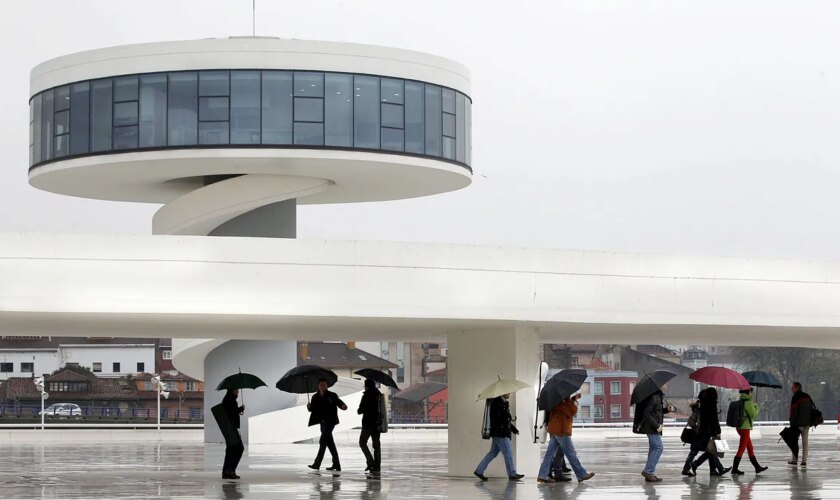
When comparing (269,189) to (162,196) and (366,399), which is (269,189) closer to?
(162,196)

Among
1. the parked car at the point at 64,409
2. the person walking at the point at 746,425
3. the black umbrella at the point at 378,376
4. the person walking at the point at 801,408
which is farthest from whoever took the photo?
the parked car at the point at 64,409

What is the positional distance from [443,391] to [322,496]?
295 feet

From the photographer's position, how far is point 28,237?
2303 centimetres

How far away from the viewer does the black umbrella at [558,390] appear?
74.1ft

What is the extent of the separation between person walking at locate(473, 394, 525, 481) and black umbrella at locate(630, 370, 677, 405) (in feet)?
6.94

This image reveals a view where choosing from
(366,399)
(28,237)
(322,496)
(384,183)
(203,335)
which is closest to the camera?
(322,496)

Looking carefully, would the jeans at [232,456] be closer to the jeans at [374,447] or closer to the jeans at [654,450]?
the jeans at [374,447]

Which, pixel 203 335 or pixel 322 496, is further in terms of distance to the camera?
pixel 203 335

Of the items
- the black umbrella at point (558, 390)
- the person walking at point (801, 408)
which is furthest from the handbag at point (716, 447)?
the person walking at point (801, 408)

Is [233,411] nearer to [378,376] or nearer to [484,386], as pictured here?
[378,376]

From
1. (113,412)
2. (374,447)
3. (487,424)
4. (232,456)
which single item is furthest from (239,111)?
(113,412)

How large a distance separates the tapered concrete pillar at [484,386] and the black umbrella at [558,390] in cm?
288

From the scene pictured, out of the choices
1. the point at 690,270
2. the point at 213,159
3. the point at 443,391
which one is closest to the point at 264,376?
the point at 213,159

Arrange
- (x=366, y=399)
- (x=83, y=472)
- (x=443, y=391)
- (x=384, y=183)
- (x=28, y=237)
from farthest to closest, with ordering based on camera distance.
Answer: (x=443, y=391)
(x=384, y=183)
(x=83, y=472)
(x=366, y=399)
(x=28, y=237)
